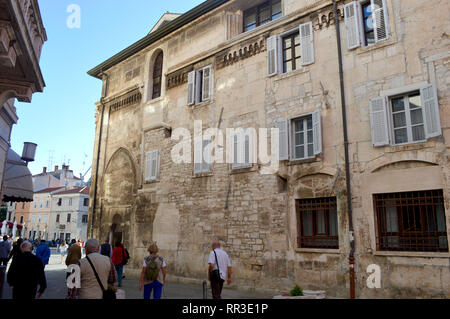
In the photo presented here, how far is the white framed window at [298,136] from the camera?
10492mm

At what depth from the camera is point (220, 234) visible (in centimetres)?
1231

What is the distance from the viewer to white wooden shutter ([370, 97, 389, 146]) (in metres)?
9.15

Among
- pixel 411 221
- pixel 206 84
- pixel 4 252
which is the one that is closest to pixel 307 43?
pixel 206 84

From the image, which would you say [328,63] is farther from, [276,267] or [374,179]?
[276,267]

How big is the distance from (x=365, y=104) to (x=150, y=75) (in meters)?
11.0

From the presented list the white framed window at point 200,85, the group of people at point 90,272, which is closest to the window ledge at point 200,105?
the white framed window at point 200,85

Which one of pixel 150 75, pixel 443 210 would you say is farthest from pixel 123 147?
pixel 443 210

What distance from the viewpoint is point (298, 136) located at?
36.4 ft

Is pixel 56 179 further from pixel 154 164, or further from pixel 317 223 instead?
pixel 317 223

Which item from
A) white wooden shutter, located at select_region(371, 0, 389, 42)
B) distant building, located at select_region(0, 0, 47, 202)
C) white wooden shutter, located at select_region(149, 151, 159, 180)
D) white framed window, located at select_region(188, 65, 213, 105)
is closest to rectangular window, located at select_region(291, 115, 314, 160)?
A: white wooden shutter, located at select_region(371, 0, 389, 42)

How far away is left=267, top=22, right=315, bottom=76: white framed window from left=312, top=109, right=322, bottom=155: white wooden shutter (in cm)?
193

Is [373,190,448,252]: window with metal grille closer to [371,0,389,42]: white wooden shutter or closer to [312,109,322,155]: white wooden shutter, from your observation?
[312,109,322,155]: white wooden shutter

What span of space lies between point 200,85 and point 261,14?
3.66 meters

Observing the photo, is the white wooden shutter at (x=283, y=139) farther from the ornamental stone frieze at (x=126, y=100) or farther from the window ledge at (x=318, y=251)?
the ornamental stone frieze at (x=126, y=100)
